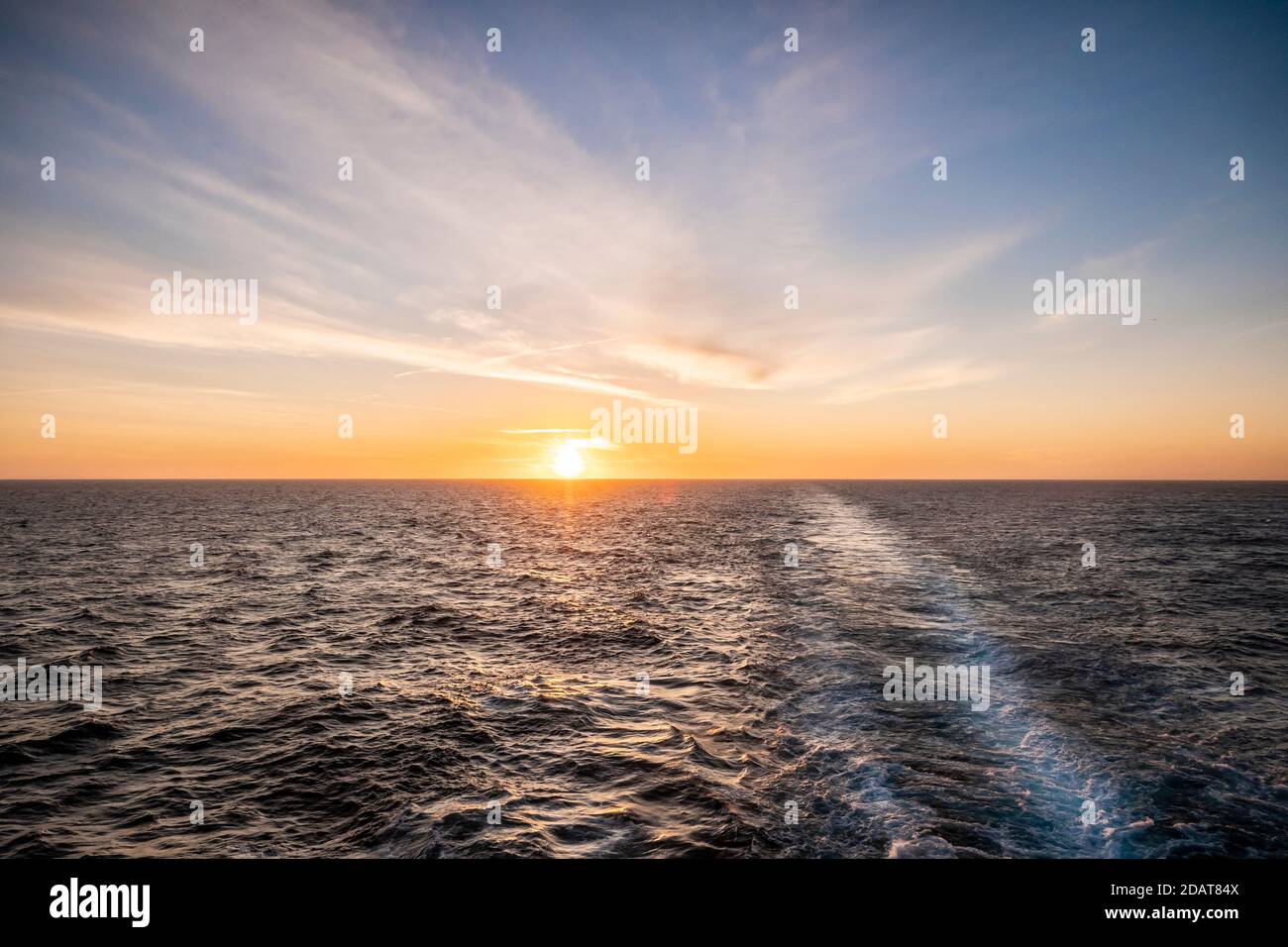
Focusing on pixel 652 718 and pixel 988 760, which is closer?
pixel 988 760

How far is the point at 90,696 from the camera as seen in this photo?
18969mm

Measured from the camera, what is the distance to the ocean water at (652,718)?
462 inches

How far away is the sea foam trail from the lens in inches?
446

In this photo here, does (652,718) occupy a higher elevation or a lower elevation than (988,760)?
lower

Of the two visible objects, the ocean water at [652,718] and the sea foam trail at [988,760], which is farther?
the ocean water at [652,718]

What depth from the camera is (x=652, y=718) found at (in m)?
17.5

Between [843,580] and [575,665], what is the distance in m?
21.5

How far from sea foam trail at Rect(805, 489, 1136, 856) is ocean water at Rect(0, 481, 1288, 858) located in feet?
0.28

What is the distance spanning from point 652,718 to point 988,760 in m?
8.77

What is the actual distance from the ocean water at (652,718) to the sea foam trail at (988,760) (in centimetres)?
8

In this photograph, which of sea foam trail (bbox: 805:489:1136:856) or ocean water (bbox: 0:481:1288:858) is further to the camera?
ocean water (bbox: 0:481:1288:858)

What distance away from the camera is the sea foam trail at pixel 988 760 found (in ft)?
37.2
